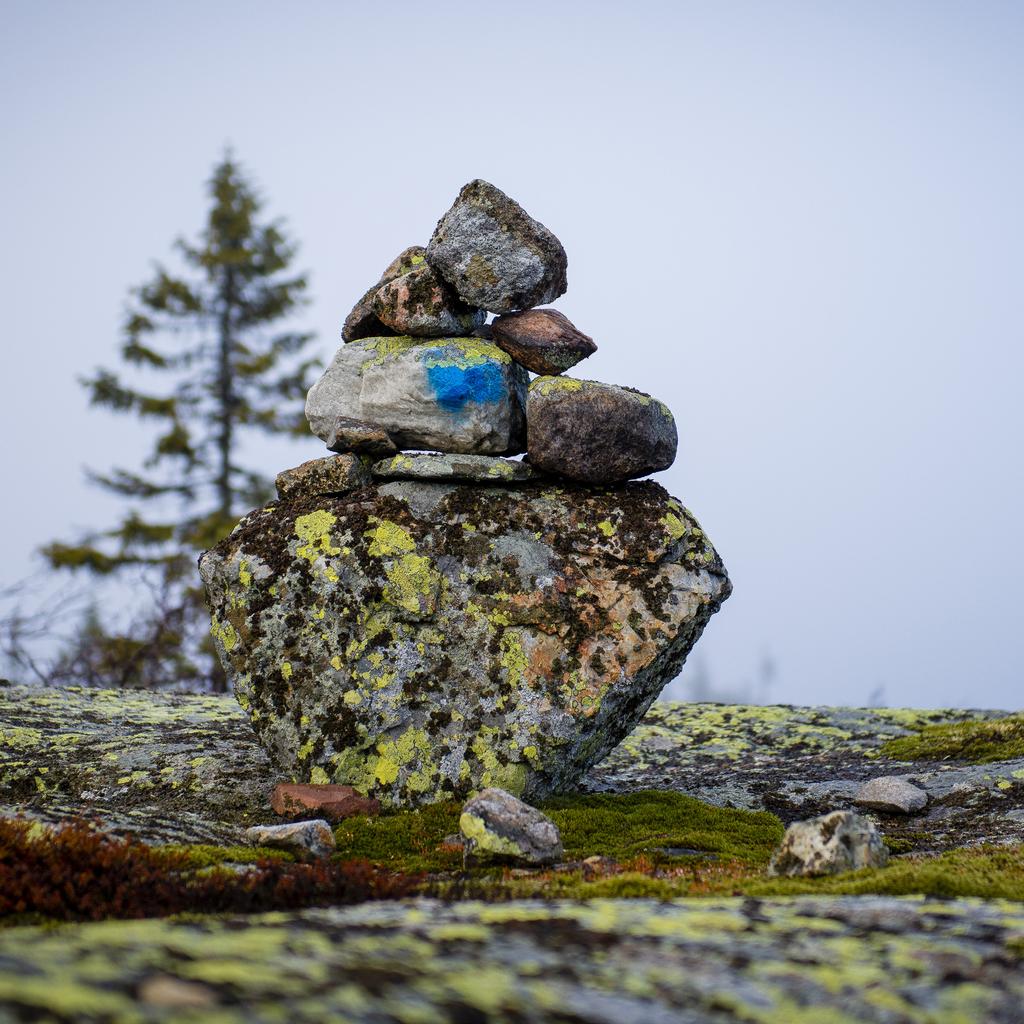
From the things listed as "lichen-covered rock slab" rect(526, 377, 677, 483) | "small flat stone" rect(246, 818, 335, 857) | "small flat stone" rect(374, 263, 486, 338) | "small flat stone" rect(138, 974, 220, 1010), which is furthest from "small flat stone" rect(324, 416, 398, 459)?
"small flat stone" rect(138, 974, 220, 1010)

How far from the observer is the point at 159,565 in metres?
26.8

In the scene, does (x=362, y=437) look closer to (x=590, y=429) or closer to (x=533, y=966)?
(x=590, y=429)

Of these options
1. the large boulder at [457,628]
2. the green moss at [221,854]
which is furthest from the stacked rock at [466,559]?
the green moss at [221,854]

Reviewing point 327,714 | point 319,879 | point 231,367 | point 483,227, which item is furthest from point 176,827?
point 231,367

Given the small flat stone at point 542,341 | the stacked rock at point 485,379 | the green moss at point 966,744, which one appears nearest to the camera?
the stacked rock at point 485,379

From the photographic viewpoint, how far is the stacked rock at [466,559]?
9984 mm

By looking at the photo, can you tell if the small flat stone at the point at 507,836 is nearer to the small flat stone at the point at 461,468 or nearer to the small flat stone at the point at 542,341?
the small flat stone at the point at 461,468

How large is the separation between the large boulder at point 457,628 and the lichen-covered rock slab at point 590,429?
0.43m

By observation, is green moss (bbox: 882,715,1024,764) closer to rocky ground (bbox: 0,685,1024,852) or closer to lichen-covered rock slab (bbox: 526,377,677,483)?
rocky ground (bbox: 0,685,1024,852)

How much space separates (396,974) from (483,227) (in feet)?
30.2

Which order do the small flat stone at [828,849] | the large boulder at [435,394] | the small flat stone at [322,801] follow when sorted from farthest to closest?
the large boulder at [435,394] < the small flat stone at [322,801] < the small flat stone at [828,849]

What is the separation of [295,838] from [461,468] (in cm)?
474

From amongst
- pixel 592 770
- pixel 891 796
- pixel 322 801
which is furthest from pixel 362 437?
pixel 891 796

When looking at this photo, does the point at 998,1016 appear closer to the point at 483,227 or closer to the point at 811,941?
the point at 811,941
